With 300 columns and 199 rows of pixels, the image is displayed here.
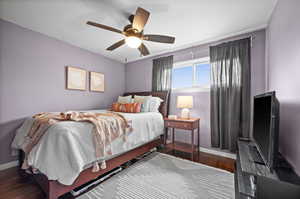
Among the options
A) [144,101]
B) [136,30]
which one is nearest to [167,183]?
[144,101]

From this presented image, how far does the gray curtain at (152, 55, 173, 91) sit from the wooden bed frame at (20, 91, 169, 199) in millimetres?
199

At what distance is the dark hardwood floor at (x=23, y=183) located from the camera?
1.47 meters

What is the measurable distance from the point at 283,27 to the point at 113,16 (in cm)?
225

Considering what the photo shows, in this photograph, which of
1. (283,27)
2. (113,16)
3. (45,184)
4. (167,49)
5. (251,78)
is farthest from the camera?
(167,49)

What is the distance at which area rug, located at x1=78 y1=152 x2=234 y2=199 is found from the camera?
1.48m

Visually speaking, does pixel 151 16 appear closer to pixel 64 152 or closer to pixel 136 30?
pixel 136 30

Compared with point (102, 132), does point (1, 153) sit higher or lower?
lower

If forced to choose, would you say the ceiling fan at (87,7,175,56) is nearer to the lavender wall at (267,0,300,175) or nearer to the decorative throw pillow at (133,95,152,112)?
the lavender wall at (267,0,300,175)

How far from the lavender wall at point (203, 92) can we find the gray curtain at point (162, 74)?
0.20m

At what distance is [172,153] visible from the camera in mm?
2736

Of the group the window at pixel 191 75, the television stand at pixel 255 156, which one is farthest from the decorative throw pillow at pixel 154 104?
the television stand at pixel 255 156

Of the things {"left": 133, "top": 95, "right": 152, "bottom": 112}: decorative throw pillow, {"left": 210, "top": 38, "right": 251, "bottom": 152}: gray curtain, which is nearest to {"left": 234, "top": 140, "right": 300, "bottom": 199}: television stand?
{"left": 210, "top": 38, "right": 251, "bottom": 152}: gray curtain

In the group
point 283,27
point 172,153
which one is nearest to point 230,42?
point 283,27

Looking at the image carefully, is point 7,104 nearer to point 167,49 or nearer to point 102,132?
point 102,132
